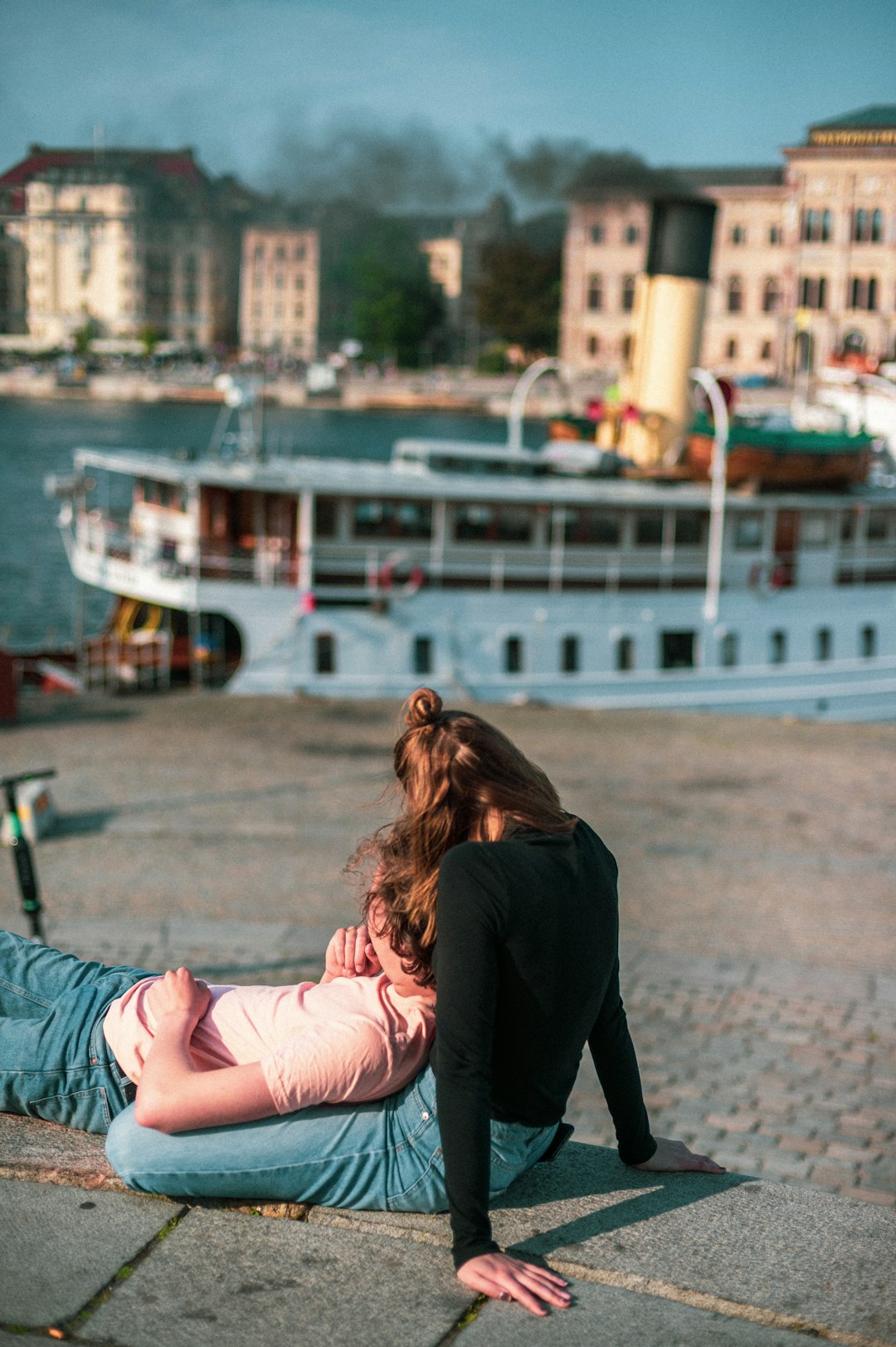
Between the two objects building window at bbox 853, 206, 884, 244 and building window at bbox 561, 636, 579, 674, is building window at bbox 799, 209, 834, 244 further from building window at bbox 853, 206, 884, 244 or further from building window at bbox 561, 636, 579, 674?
building window at bbox 561, 636, 579, 674

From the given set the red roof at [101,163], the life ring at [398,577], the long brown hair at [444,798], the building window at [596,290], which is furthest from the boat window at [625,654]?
the building window at [596,290]

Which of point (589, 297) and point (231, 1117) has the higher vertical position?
point (589, 297)

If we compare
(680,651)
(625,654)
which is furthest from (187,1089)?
(680,651)

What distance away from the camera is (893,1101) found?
24.4 feet

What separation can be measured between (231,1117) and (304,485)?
19.9 m

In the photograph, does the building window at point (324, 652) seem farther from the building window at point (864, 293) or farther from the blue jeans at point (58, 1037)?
the building window at point (864, 293)

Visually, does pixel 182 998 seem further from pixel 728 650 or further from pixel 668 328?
pixel 668 328

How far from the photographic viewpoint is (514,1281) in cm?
335

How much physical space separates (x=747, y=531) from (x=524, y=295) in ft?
358

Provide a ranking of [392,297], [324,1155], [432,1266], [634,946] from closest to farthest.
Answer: [432,1266] < [324,1155] < [634,946] < [392,297]

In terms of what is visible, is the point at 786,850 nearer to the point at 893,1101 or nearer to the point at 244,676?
the point at 893,1101

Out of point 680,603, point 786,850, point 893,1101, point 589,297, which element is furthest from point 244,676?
point 589,297

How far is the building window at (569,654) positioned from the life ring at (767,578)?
335 centimetres

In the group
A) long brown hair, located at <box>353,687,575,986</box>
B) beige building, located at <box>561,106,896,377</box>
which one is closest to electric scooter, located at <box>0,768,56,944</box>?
long brown hair, located at <box>353,687,575,986</box>
